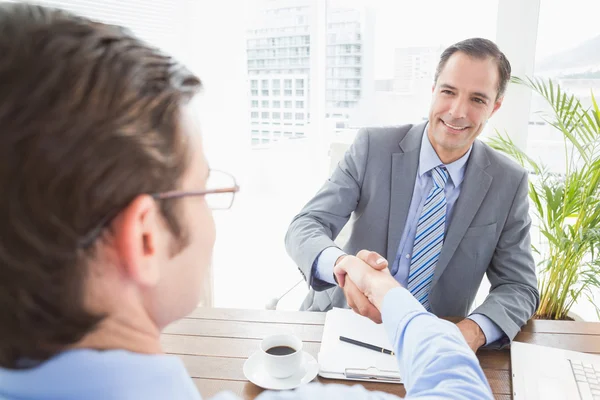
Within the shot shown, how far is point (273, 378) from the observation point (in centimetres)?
106

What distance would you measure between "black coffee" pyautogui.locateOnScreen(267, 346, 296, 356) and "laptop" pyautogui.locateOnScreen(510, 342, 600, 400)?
51 cm

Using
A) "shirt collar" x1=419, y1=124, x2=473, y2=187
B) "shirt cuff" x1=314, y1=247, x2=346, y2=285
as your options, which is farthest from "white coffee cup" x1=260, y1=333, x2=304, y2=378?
"shirt collar" x1=419, y1=124, x2=473, y2=187

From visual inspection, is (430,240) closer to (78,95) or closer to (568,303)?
(568,303)

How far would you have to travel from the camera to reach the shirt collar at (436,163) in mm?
1734

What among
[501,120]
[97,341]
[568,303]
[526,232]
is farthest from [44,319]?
[501,120]

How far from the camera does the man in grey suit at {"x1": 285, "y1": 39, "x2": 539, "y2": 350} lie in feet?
5.40

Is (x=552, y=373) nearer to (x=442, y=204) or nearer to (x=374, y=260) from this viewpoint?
(x=374, y=260)

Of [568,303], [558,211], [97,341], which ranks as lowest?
[568,303]

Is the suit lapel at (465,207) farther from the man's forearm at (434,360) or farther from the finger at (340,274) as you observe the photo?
the man's forearm at (434,360)

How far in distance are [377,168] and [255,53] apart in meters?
2.26

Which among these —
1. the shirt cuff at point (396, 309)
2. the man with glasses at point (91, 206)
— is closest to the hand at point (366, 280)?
the shirt cuff at point (396, 309)

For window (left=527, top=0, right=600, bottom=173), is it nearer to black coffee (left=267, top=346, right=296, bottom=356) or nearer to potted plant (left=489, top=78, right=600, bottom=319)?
potted plant (left=489, top=78, right=600, bottom=319)

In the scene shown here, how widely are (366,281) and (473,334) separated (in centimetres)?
31

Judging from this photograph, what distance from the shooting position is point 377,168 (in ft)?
5.78
